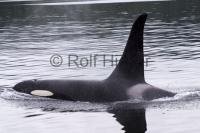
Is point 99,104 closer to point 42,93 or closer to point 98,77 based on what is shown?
point 42,93

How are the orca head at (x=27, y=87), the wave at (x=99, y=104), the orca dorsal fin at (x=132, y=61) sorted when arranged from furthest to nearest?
the orca head at (x=27, y=87)
the orca dorsal fin at (x=132, y=61)
the wave at (x=99, y=104)

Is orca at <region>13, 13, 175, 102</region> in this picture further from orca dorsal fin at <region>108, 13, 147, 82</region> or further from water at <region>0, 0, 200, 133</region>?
water at <region>0, 0, 200, 133</region>

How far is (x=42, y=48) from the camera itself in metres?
38.0

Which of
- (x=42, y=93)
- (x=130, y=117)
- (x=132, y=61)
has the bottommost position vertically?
(x=130, y=117)

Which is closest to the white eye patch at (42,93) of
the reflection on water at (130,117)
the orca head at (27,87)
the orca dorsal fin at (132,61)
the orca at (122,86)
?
the orca at (122,86)

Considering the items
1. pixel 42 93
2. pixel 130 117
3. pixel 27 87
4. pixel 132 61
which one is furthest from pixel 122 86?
pixel 27 87

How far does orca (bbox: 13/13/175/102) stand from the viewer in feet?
56.3

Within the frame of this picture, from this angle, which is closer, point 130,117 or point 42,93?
point 130,117

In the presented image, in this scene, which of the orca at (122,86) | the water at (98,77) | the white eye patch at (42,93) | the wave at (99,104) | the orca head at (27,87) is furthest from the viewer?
the orca head at (27,87)

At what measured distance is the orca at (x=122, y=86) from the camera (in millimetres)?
17156

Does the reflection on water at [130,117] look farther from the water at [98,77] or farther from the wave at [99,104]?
the wave at [99,104]

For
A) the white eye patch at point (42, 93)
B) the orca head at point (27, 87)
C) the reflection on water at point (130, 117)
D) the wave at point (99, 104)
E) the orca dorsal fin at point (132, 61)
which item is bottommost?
the reflection on water at point (130, 117)

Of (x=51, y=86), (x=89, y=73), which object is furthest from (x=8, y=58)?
(x=51, y=86)

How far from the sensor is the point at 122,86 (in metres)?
17.3
